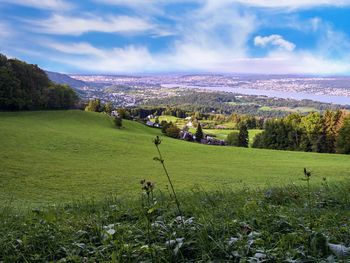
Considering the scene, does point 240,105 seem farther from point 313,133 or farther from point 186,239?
point 186,239

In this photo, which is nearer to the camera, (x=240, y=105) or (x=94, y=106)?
(x=94, y=106)

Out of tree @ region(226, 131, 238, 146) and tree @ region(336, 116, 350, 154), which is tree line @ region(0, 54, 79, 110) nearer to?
tree @ region(226, 131, 238, 146)

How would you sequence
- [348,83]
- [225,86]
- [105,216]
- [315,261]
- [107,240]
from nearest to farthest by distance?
[315,261] → [107,240] → [105,216] → [348,83] → [225,86]

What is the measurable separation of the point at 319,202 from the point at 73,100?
64791mm

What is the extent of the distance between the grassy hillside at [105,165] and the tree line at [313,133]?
14.0 metres

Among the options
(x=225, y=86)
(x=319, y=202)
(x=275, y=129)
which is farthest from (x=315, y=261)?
(x=225, y=86)

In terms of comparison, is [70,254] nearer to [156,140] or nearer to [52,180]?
[156,140]

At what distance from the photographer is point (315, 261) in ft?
7.82

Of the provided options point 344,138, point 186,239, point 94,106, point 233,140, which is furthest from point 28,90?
point 186,239

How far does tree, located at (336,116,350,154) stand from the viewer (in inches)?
1875

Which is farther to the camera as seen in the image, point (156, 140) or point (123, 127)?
point (123, 127)

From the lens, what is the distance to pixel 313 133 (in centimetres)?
5359

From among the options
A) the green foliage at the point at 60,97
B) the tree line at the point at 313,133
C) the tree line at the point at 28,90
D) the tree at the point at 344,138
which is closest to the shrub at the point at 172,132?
the tree line at the point at 313,133

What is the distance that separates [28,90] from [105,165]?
3889cm
